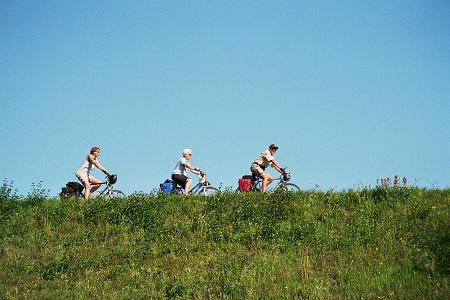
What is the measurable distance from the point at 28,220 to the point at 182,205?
5.84 m

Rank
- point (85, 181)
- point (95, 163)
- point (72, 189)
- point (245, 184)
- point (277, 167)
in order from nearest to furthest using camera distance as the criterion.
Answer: point (95, 163) < point (85, 181) < point (72, 189) < point (245, 184) < point (277, 167)

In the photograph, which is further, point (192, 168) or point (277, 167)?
point (277, 167)

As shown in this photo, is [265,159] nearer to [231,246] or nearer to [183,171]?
[183,171]

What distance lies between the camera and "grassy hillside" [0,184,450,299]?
13961 millimetres

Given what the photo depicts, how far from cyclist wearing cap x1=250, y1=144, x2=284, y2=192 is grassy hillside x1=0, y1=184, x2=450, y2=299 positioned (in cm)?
306

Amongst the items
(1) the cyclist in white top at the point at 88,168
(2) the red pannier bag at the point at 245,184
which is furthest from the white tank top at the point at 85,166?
(2) the red pannier bag at the point at 245,184

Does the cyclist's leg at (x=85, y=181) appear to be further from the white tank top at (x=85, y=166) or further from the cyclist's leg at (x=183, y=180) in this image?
the cyclist's leg at (x=183, y=180)

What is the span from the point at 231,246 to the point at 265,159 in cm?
759

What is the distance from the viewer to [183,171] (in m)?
23.4

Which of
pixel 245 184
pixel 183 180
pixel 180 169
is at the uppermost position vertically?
pixel 180 169

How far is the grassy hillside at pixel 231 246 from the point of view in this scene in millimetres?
13961

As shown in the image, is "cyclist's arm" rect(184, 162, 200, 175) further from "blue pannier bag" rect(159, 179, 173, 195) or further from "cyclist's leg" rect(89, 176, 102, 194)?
"cyclist's leg" rect(89, 176, 102, 194)

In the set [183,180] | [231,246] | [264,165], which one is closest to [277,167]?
[264,165]

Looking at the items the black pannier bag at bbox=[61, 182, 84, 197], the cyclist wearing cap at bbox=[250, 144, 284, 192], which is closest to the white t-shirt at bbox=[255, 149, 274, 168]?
the cyclist wearing cap at bbox=[250, 144, 284, 192]
